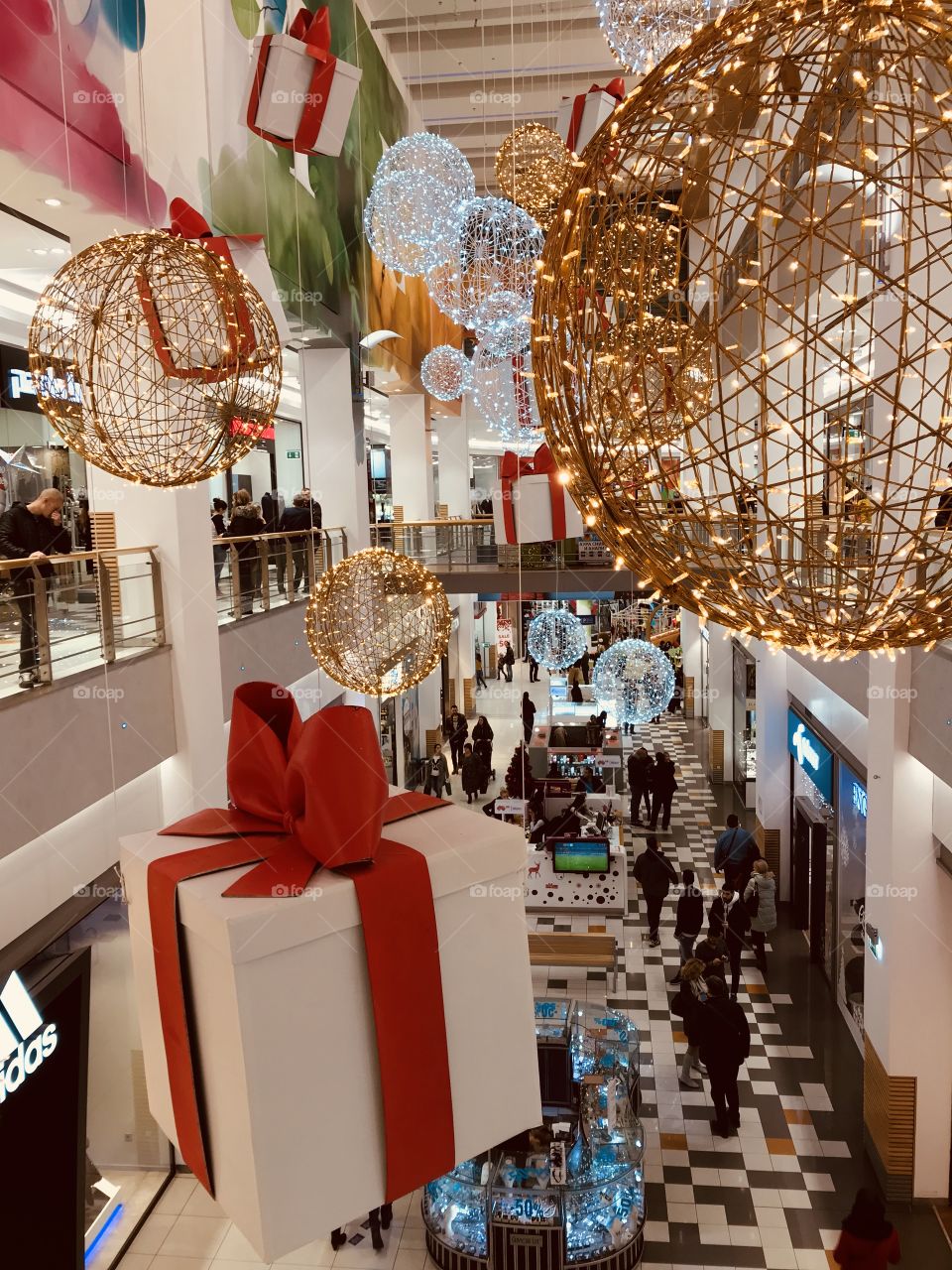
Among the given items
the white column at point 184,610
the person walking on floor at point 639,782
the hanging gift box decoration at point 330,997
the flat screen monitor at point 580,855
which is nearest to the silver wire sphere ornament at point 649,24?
the white column at point 184,610

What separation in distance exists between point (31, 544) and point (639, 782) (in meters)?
10.6

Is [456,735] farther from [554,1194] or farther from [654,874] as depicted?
[554,1194]

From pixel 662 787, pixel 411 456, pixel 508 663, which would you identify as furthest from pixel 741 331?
pixel 508 663

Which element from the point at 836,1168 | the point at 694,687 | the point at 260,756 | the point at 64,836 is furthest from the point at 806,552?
the point at 694,687

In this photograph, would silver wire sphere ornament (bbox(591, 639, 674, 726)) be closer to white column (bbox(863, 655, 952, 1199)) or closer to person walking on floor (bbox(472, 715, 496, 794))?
white column (bbox(863, 655, 952, 1199))

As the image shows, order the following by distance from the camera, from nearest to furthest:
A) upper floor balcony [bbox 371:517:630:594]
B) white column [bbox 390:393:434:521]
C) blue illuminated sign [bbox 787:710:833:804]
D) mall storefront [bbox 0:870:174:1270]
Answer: mall storefront [bbox 0:870:174:1270], blue illuminated sign [bbox 787:710:833:804], upper floor balcony [bbox 371:517:630:594], white column [bbox 390:393:434:521]

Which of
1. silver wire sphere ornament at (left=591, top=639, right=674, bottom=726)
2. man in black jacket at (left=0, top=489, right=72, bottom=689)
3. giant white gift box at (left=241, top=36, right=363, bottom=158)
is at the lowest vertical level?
silver wire sphere ornament at (left=591, top=639, right=674, bottom=726)

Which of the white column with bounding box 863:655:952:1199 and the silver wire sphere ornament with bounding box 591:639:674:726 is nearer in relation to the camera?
the white column with bounding box 863:655:952:1199

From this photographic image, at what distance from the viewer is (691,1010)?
753 cm

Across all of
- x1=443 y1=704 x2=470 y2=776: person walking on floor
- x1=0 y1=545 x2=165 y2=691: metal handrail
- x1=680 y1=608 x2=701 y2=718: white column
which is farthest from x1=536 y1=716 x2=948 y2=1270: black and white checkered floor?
x1=680 y1=608 x2=701 y2=718: white column

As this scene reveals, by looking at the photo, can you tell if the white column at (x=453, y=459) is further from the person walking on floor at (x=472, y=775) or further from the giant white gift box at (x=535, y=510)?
the giant white gift box at (x=535, y=510)

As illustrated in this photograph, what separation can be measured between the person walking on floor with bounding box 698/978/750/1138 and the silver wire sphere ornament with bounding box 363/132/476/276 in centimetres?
593

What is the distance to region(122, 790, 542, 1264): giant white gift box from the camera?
106cm

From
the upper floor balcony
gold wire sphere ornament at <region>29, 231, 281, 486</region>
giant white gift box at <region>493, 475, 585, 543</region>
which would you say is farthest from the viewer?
the upper floor balcony
